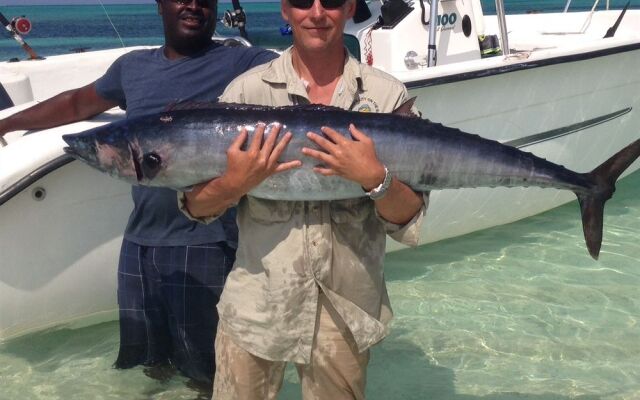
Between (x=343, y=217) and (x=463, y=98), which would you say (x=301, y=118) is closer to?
(x=343, y=217)

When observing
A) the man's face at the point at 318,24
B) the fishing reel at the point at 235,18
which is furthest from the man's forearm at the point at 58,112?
the fishing reel at the point at 235,18

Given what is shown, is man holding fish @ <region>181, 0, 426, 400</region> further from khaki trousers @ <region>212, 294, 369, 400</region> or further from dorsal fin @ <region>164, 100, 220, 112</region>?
dorsal fin @ <region>164, 100, 220, 112</region>

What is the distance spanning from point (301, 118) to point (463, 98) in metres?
3.12

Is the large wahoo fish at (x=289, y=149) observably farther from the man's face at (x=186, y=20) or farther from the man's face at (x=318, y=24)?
the man's face at (x=186, y=20)

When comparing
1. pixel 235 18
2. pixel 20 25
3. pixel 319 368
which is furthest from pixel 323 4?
pixel 20 25

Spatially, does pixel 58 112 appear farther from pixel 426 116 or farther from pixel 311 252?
pixel 426 116

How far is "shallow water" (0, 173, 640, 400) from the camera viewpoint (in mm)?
4051

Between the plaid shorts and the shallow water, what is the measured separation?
0.32 meters

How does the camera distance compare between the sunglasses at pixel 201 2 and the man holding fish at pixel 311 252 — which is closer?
the man holding fish at pixel 311 252

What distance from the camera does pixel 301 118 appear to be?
7.61ft

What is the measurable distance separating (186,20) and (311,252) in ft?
4.19

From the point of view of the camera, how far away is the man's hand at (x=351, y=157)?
2234 mm

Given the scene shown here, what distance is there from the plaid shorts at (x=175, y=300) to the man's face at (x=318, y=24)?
1.26 meters

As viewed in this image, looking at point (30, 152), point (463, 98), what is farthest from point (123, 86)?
point (463, 98)
